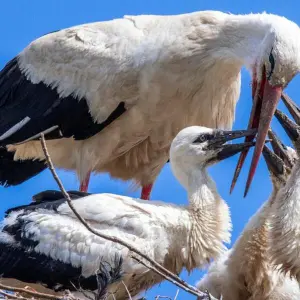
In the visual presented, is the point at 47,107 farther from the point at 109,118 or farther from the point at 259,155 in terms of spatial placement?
the point at 259,155

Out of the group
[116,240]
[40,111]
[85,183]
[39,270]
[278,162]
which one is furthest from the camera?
[40,111]

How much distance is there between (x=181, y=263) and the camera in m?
7.15

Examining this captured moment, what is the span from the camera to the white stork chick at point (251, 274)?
747 centimetres

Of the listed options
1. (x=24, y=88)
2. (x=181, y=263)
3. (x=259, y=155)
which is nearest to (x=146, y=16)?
(x=24, y=88)

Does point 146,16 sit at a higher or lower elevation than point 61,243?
higher

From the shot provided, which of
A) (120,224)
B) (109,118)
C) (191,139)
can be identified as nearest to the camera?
(120,224)

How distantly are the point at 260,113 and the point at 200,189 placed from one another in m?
0.76

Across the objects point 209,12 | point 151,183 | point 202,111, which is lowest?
point 151,183

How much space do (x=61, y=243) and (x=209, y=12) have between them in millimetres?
2201

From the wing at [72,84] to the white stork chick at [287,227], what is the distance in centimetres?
144

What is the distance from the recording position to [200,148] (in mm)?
7500

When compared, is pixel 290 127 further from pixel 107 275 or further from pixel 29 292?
pixel 29 292

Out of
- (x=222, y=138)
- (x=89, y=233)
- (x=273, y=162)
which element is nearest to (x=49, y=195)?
(x=89, y=233)

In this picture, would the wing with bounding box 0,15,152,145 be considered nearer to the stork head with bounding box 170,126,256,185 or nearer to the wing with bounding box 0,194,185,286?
the stork head with bounding box 170,126,256,185
